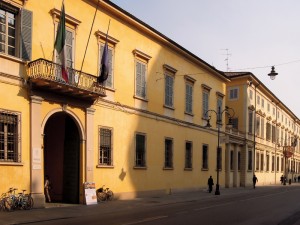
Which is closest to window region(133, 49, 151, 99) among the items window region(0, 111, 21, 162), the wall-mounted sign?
the wall-mounted sign

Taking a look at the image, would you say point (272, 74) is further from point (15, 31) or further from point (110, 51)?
point (15, 31)

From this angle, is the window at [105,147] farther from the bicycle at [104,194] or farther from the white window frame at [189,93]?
the white window frame at [189,93]

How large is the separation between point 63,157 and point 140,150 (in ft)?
20.0

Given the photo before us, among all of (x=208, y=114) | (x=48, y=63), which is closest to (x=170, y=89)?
(x=208, y=114)

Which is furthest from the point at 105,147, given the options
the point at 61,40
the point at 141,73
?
the point at 61,40

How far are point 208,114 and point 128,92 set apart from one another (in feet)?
47.6

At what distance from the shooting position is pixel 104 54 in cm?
2188

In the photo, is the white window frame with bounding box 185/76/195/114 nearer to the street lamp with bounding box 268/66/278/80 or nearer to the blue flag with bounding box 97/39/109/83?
the street lamp with bounding box 268/66/278/80

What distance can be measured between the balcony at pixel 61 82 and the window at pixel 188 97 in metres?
12.7

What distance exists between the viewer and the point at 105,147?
23.6m

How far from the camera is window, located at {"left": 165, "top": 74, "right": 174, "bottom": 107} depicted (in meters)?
30.7

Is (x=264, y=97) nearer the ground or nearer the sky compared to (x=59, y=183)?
nearer the sky

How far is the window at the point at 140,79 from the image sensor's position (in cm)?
2708

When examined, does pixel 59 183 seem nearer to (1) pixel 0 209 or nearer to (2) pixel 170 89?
(1) pixel 0 209
